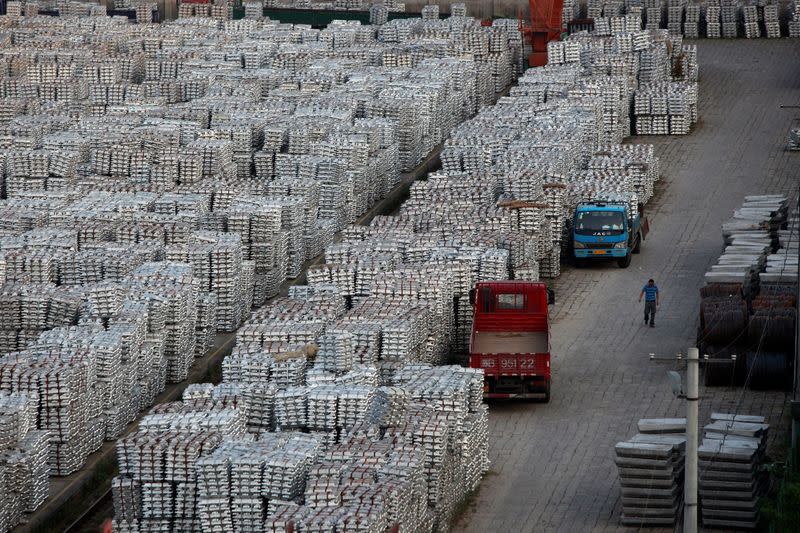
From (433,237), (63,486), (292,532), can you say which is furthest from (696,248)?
(292,532)

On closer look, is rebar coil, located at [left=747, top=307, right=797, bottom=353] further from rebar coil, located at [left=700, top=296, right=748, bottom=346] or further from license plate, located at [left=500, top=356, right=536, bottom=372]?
license plate, located at [left=500, top=356, right=536, bottom=372]

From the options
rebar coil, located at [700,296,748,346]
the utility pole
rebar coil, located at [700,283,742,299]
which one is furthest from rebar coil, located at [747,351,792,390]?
the utility pole

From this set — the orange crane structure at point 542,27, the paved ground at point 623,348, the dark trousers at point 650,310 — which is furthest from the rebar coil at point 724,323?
the orange crane structure at point 542,27

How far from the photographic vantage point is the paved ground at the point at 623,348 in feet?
94.7

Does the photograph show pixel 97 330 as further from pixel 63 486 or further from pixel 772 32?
pixel 772 32

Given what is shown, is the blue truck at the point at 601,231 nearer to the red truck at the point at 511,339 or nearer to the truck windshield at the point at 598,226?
the truck windshield at the point at 598,226

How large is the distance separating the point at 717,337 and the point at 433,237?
7856 mm

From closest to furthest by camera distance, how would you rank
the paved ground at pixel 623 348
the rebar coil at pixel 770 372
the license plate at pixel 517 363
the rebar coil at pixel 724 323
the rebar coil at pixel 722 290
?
the paved ground at pixel 623 348 < the license plate at pixel 517 363 < the rebar coil at pixel 770 372 < the rebar coil at pixel 724 323 < the rebar coil at pixel 722 290

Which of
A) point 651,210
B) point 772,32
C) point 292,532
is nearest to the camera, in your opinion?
point 292,532

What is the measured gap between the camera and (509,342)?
35.0m

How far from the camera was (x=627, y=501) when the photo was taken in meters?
27.4

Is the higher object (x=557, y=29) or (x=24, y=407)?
(x=557, y=29)

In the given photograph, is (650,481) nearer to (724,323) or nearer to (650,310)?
(724,323)

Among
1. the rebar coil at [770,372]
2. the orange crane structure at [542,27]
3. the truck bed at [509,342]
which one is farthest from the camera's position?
the orange crane structure at [542,27]
